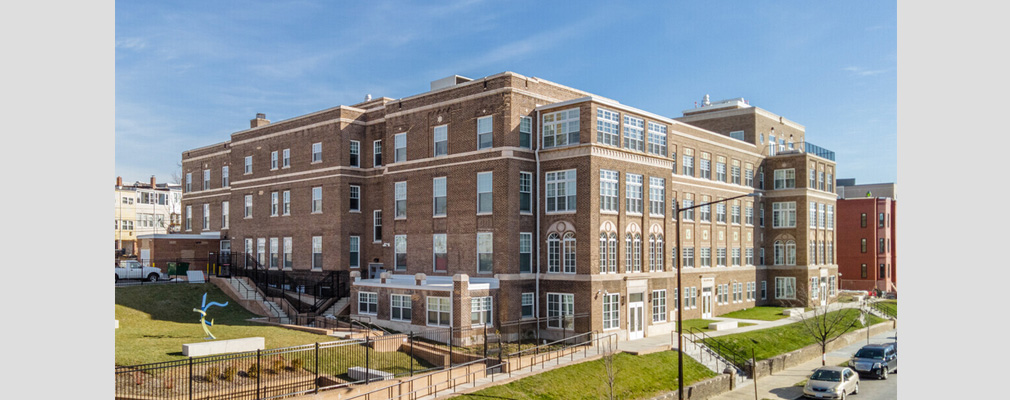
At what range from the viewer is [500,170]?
3912cm

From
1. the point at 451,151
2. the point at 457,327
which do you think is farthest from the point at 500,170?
the point at 457,327

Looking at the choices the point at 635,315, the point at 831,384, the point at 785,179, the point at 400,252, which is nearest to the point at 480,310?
the point at 635,315

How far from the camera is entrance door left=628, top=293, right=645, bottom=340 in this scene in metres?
39.5

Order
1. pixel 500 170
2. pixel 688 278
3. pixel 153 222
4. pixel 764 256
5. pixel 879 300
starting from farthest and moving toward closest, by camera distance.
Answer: pixel 153 222 → pixel 879 300 → pixel 764 256 → pixel 688 278 → pixel 500 170

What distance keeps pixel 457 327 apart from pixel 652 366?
9268mm

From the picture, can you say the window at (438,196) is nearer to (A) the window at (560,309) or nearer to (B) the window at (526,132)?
(B) the window at (526,132)

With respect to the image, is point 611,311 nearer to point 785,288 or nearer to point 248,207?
point 785,288

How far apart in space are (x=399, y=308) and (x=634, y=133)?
1558 cm

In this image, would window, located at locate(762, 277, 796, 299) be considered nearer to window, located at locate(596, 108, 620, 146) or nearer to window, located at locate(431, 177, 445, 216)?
window, located at locate(596, 108, 620, 146)

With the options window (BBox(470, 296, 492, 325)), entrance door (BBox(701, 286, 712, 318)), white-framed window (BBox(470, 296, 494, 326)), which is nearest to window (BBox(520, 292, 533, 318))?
white-framed window (BBox(470, 296, 494, 326))

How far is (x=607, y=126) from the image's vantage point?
39.0m

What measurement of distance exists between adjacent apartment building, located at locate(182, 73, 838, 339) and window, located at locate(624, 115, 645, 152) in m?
0.09

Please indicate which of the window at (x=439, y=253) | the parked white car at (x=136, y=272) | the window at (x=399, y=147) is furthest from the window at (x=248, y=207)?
the window at (x=439, y=253)

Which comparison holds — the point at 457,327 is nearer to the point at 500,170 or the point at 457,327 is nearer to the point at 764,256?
the point at 500,170
